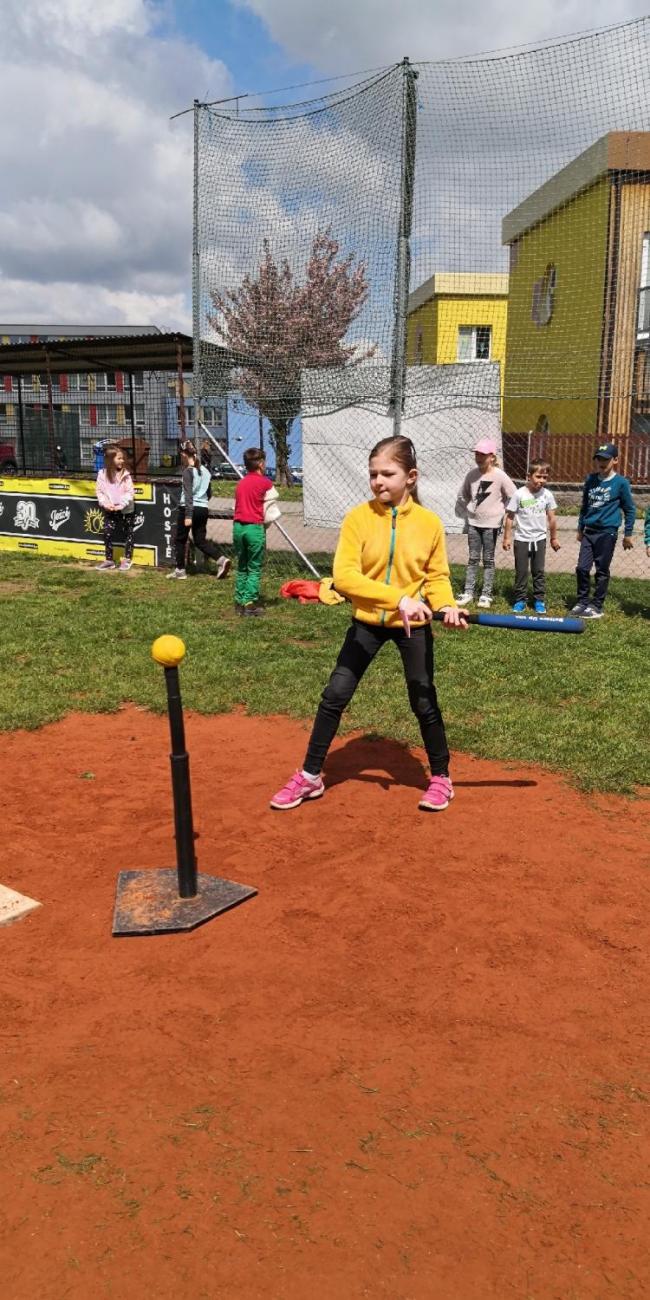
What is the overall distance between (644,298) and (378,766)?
18.1m

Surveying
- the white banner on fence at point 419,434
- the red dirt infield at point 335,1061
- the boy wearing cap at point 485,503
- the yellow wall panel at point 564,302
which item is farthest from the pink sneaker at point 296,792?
the yellow wall panel at point 564,302

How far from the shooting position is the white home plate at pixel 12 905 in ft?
12.3

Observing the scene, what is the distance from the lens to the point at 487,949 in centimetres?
355

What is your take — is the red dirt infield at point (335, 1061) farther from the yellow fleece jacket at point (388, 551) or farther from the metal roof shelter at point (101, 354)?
the metal roof shelter at point (101, 354)

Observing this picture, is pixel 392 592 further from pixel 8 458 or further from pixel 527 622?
pixel 8 458

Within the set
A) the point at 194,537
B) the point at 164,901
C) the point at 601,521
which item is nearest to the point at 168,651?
the point at 164,901

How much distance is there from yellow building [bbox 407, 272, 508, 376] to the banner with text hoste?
4306mm

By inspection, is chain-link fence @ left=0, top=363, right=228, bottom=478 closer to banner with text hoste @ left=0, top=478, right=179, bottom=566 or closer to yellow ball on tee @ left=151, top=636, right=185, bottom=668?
banner with text hoste @ left=0, top=478, right=179, bottom=566

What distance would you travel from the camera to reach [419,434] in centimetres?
1493

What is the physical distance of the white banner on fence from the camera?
1327 cm

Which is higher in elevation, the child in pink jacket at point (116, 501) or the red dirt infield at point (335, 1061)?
the child in pink jacket at point (116, 501)

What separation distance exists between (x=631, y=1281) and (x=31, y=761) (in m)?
4.44

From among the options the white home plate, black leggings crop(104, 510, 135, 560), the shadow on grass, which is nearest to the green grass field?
the shadow on grass

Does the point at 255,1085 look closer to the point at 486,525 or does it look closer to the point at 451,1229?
the point at 451,1229
